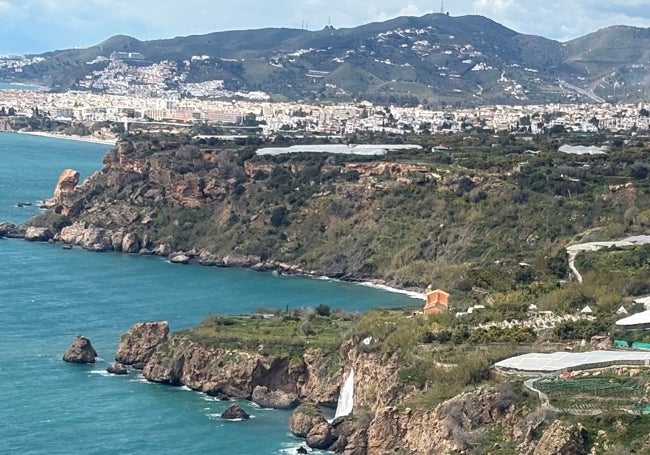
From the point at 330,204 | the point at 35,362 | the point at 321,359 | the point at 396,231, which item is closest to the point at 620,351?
the point at 321,359

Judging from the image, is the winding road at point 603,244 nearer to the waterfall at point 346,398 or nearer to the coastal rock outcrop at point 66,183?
the waterfall at point 346,398

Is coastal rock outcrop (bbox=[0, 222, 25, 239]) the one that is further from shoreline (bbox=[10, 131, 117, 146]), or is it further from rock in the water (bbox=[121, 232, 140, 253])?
shoreline (bbox=[10, 131, 117, 146])

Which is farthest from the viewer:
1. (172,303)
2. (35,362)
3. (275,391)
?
(172,303)

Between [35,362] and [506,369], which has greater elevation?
[506,369]

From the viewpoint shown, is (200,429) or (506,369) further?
(200,429)

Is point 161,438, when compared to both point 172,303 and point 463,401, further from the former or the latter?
point 172,303

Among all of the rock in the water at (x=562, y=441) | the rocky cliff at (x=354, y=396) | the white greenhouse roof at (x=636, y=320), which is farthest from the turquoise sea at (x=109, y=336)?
the rock in the water at (x=562, y=441)
